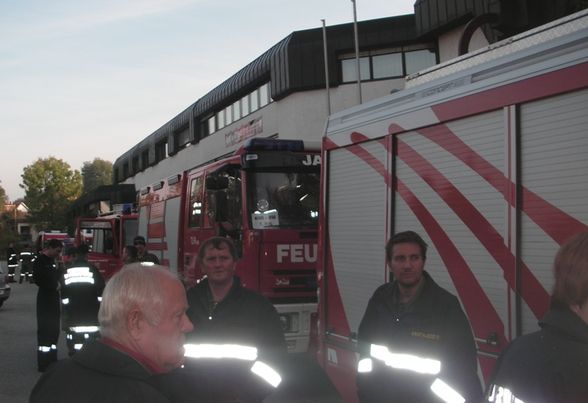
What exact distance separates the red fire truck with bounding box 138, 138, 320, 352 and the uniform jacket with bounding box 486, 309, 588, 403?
6.03 metres

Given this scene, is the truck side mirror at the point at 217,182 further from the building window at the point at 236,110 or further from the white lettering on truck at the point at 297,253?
the building window at the point at 236,110

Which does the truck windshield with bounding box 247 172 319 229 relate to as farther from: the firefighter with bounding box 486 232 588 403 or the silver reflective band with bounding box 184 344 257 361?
the firefighter with bounding box 486 232 588 403

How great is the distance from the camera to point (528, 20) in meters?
6.90

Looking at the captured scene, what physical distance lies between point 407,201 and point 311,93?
21217 millimetres

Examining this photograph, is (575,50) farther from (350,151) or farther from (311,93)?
(311,93)

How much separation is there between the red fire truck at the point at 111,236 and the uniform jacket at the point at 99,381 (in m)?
14.0

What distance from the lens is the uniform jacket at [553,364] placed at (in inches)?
71.4

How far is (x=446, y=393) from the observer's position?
10.8ft

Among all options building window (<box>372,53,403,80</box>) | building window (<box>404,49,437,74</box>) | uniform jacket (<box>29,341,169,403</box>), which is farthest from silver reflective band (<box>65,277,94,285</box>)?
building window (<box>372,53,403,80</box>)

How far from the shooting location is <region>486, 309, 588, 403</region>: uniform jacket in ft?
5.95

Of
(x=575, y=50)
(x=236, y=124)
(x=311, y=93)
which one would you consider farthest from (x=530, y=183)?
(x=236, y=124)

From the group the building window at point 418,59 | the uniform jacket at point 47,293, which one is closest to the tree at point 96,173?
the building window at point 418,59

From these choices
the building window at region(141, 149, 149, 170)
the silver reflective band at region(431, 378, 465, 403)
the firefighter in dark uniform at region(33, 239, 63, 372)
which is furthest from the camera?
the building window at region(141, 149, 149, 170)

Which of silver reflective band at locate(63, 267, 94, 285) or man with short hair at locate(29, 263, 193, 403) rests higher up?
man with short hair at locate(29, 263, 193, 403)
